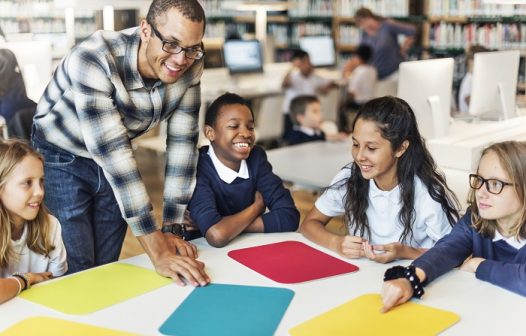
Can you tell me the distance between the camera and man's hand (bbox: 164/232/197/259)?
1.74m

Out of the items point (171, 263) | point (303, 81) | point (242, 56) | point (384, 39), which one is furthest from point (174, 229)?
point (384, 39)

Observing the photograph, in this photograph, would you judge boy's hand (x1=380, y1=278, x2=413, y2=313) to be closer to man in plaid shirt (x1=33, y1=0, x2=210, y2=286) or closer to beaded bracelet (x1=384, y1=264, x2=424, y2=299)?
beaded bracelet (x1=384, y1=264, x2=424, y2=299)

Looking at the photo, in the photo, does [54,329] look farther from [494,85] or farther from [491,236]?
[494,85]

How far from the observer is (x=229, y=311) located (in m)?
1.39

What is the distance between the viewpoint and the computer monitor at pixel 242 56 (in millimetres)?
6512

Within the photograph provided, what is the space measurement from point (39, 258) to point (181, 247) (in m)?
0.39

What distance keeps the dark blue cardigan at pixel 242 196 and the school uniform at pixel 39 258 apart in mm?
405

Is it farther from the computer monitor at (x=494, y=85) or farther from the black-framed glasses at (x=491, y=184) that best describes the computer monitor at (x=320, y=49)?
the black-framed glasses at (x=491, y=184)

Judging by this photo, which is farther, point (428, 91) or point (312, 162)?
point (312, 162)

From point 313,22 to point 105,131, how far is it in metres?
7.20

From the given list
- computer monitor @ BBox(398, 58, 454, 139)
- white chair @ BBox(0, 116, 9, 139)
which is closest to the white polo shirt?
computer monitor @ BBox(398, 58, 454, 139)

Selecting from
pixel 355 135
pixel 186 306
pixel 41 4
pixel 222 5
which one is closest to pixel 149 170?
pixel 41 4

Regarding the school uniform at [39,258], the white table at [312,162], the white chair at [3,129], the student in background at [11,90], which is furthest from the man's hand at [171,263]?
the white chair at [3,129]

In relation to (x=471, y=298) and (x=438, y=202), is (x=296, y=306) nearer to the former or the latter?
(x=471, y=298)
